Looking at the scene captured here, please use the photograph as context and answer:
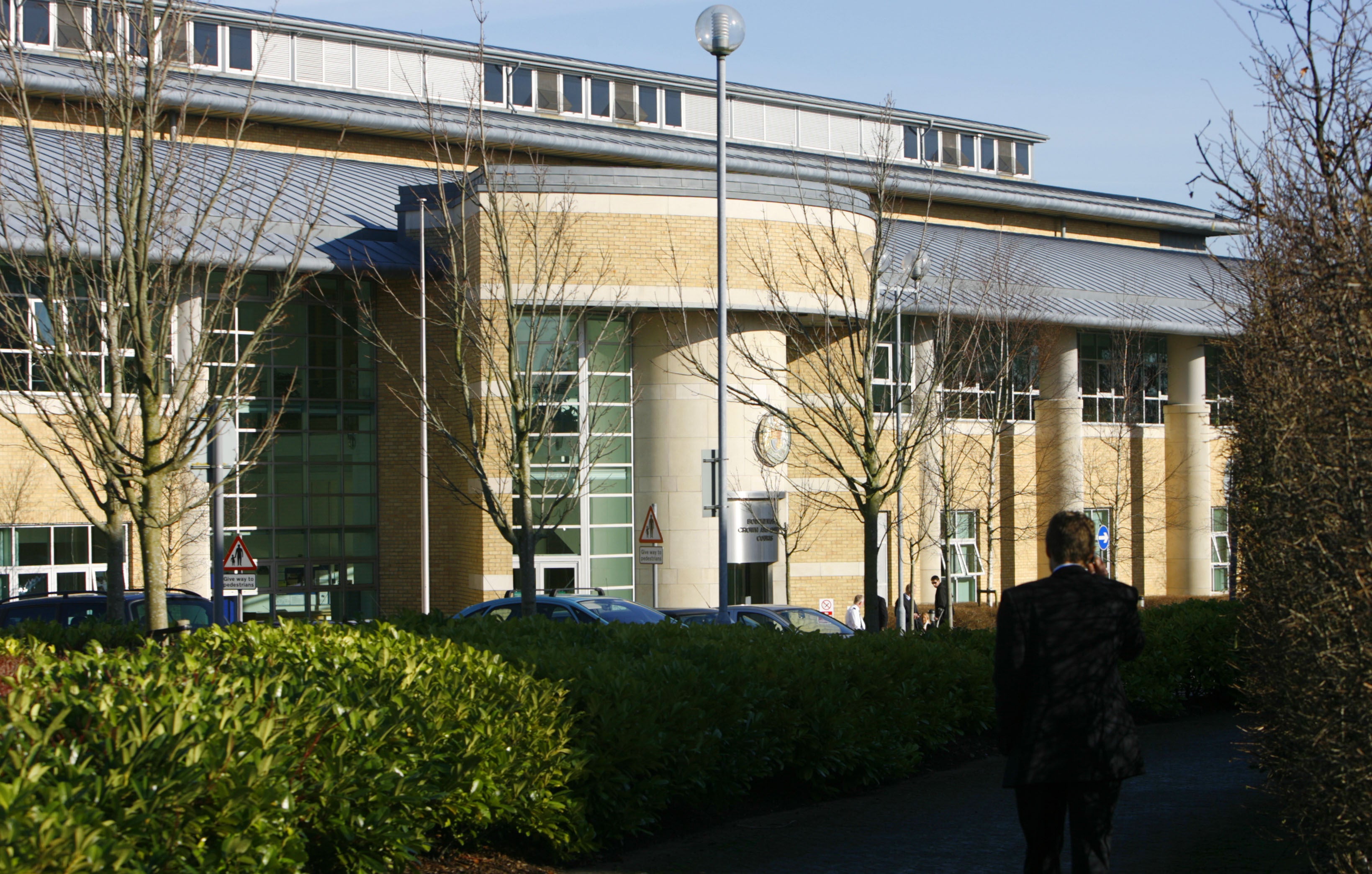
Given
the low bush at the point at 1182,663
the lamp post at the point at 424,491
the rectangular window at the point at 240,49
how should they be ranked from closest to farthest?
the low bush at the point at 1182,663 → the lamp post at the point at 424,491 → the rectangular window at the point at 240,49

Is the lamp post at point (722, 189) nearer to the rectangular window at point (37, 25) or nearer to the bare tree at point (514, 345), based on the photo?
the bare tree at point (514, 345)

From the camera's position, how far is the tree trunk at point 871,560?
15383mm

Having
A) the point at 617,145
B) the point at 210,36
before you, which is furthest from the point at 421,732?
the point at 210,36

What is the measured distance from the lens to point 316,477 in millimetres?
30641

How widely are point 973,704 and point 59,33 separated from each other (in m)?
31.1

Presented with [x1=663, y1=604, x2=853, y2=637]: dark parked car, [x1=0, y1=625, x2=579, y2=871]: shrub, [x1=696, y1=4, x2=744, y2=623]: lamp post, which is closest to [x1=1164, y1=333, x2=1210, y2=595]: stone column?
[x1=663, y1=604, x2=853, y2=637]: dark parked car

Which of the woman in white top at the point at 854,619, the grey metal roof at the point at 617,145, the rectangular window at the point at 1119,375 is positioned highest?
the grey metal roof at the point at 617,145

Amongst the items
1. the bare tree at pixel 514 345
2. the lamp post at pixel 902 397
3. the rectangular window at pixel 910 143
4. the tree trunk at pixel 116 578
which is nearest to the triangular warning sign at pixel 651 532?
the bare tree at pixel 514 345

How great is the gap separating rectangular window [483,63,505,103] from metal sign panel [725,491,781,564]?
69.0 feet

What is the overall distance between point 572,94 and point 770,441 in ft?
68.2

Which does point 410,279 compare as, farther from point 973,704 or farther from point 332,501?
point 973,704

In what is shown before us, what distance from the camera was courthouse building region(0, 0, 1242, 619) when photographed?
88.0 feet

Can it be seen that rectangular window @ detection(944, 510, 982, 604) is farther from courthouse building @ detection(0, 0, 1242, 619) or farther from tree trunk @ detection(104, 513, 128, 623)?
tree trunk @ detection(104, 513, 128, 623)

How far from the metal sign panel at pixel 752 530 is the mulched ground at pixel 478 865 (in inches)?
791
